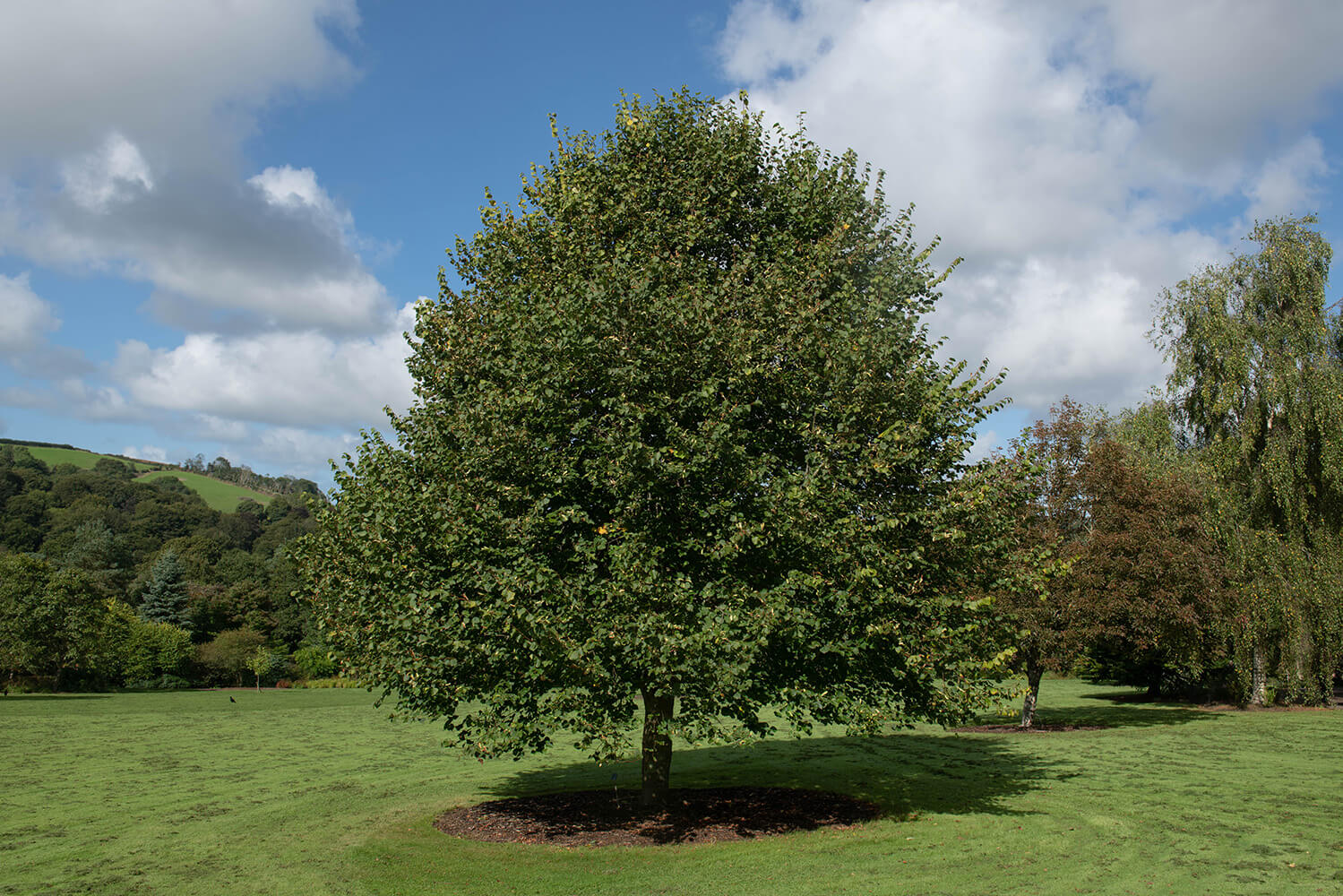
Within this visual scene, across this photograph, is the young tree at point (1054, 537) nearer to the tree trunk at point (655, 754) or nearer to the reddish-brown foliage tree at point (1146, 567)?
the reddish-brown foliage tree at point (1146, 567)

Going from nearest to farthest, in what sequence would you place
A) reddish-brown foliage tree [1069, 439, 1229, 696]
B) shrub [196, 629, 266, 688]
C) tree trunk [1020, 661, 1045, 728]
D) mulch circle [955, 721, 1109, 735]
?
reddish-brown foliage tree [1069, 439, 1229, 696]
tree trunk [1020, 661, 1045, 728]
mulch circle [955, 721, 1109, 735]
shrub [196, 629, 266, 688]

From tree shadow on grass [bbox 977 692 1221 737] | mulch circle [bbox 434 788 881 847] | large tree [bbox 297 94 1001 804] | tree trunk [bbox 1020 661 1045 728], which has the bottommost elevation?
mulch circle [bbox 434 788 881 847]

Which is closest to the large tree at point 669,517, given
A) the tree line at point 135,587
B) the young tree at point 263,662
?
the tree line at point 135,587

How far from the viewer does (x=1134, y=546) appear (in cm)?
3073

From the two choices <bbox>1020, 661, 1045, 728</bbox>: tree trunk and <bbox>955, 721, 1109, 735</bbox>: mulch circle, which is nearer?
<bbox>1020, 661, 1045, 728</bbox>: tree trunk

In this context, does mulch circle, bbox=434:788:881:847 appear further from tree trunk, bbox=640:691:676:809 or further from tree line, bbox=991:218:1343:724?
tree line, bbox=991:218:1343:724

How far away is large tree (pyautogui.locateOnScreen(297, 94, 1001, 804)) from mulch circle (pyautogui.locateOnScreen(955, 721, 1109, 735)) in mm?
19842

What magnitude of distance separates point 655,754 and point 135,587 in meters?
110

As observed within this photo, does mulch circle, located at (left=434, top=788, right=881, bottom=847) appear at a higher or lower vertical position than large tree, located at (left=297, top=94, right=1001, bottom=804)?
lower

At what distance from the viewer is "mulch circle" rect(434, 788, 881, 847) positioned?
16.4 meters

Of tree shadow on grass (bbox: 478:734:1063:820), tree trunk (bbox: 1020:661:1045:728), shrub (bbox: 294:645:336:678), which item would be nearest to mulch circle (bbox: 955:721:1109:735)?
tree trunk (bbox: 1020:661:1045:728)

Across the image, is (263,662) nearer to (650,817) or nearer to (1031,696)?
(1031,696)

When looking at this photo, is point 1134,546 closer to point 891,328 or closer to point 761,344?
point 891,328

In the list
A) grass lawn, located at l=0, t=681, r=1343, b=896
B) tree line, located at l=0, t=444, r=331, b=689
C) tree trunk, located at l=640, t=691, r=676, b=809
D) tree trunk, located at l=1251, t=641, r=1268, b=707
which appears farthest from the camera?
tree line, located at l=0, t=444, r=331, b=689
